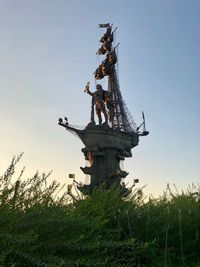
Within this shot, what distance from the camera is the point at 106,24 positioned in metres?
59.8

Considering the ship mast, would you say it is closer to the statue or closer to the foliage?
the statue

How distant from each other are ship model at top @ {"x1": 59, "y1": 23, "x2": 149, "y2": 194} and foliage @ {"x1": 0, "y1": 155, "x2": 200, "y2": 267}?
32301 millimetres

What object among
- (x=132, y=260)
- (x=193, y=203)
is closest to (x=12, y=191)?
(x=132, y=260)

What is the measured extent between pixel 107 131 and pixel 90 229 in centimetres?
4063

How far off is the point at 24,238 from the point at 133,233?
217 cm

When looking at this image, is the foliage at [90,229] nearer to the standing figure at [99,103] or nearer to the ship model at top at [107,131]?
the ship model at top at [107,131]

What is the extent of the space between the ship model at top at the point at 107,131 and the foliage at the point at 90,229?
106ft

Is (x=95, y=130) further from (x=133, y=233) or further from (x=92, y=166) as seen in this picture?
(x=133, y=233)

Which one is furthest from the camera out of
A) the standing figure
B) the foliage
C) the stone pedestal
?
the standing figure

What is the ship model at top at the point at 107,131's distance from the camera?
4503cm

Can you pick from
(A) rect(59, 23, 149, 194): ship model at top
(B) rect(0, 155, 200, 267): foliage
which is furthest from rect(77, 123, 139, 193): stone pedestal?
(B) rect(0, 155, 200, 267): foliage

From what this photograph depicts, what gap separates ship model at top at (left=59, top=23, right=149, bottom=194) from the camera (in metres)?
45.0

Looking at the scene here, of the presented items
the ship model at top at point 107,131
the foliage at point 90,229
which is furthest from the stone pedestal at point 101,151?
the foliage at point 90,229

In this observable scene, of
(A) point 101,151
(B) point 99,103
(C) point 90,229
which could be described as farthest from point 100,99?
(C) point 90,229
